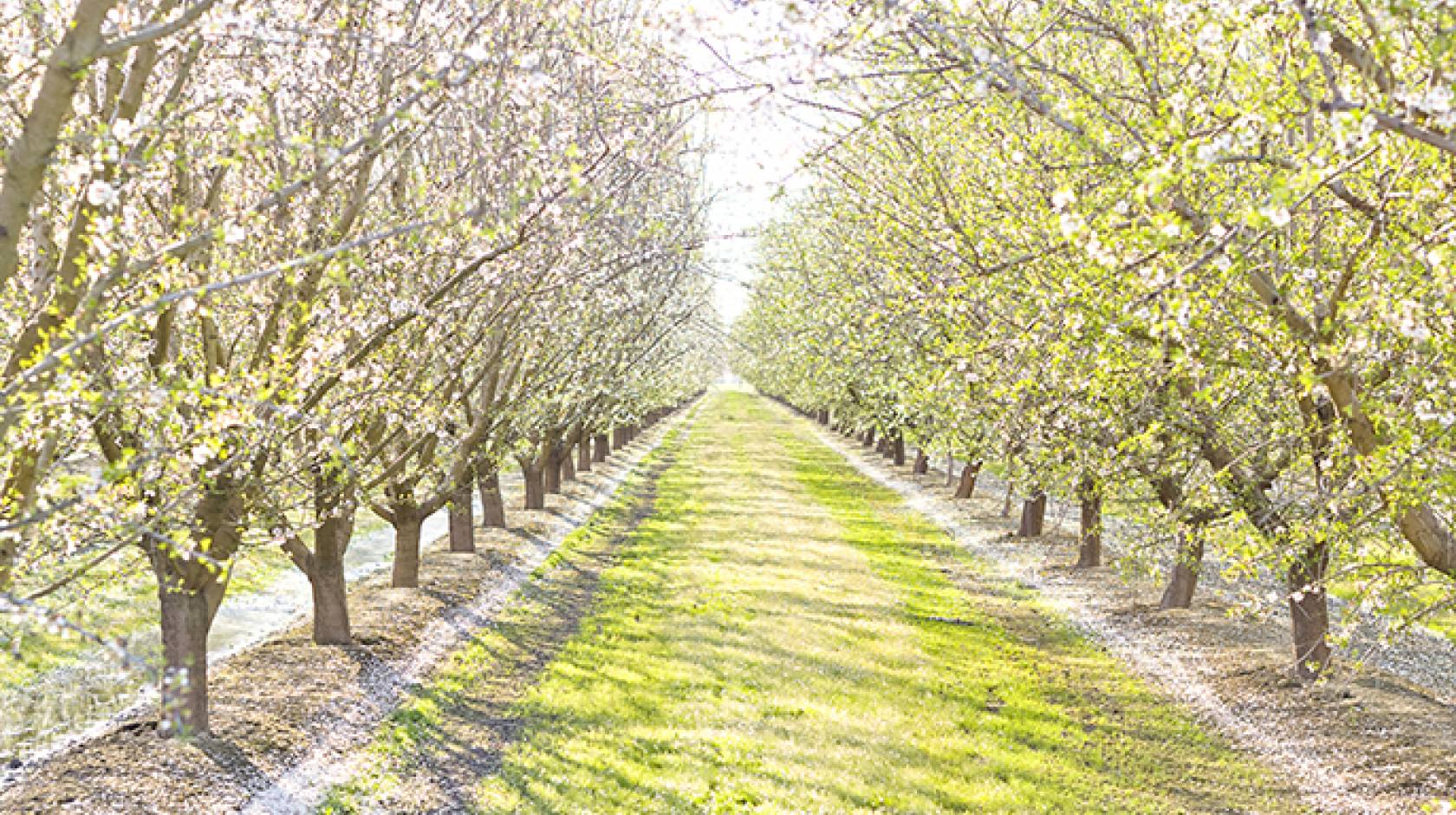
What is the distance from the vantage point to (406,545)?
2141 cm

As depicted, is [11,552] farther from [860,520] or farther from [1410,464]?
[860,520]

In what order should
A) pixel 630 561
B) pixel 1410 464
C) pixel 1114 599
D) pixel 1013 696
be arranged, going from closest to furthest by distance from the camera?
pixel 1410 464
pixel 1013 696
pixel 1114 599
pixel 630 561

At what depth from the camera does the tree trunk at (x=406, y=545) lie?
21031mm

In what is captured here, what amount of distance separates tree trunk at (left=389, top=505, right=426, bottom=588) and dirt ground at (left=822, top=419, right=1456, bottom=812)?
12.5 metres

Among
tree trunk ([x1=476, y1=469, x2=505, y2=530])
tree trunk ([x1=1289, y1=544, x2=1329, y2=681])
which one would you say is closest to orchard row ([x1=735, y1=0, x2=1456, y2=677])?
tree trunk ([x1=1289, y1=544, x2=1329, y2=681])

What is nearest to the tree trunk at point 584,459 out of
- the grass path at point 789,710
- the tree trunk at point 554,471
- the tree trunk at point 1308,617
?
the tree trunk at point 554,471

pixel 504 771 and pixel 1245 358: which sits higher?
pixel 1245 358

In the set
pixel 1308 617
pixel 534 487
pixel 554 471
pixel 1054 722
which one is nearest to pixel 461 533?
pixel 534 487

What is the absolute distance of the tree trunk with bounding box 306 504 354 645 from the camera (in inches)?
669

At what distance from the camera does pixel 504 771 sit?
12984 millimetres

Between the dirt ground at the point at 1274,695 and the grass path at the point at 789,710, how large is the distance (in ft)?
1.97

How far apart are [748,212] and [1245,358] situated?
8383 mm

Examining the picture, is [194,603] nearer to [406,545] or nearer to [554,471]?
[406,545]

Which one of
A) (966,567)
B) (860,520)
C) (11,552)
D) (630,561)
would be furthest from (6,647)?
(860,520)
